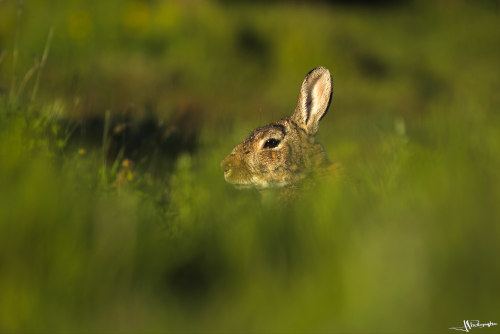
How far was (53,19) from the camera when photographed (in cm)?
1323

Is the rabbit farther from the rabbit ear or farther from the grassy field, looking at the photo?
the grassy field

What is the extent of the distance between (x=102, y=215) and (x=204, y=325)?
20.3 inches

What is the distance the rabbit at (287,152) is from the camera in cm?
405

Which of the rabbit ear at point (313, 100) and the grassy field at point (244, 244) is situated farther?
the rabbit ear at point (313, 100)

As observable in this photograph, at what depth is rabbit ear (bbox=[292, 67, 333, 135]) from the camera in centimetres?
430

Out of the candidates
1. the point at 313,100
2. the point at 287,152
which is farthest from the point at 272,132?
the point at 313,100

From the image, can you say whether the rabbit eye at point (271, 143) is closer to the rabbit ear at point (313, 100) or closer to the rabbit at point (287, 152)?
the rabbit at point (287, 152)

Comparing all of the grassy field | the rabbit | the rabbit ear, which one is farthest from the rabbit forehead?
the grassy field

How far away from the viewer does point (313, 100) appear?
436 centimetres

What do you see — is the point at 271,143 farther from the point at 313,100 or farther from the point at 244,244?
the point at 244,244

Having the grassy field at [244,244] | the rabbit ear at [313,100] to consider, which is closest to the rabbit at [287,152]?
the rabbit ear at [313,100]

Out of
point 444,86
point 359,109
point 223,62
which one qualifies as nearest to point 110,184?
point 359,109

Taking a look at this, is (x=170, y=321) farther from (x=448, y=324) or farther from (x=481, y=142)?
(x=481, y=142)

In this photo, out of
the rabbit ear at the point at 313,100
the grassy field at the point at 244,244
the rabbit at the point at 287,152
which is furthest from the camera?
the rabbit ear at the point at 313,100
